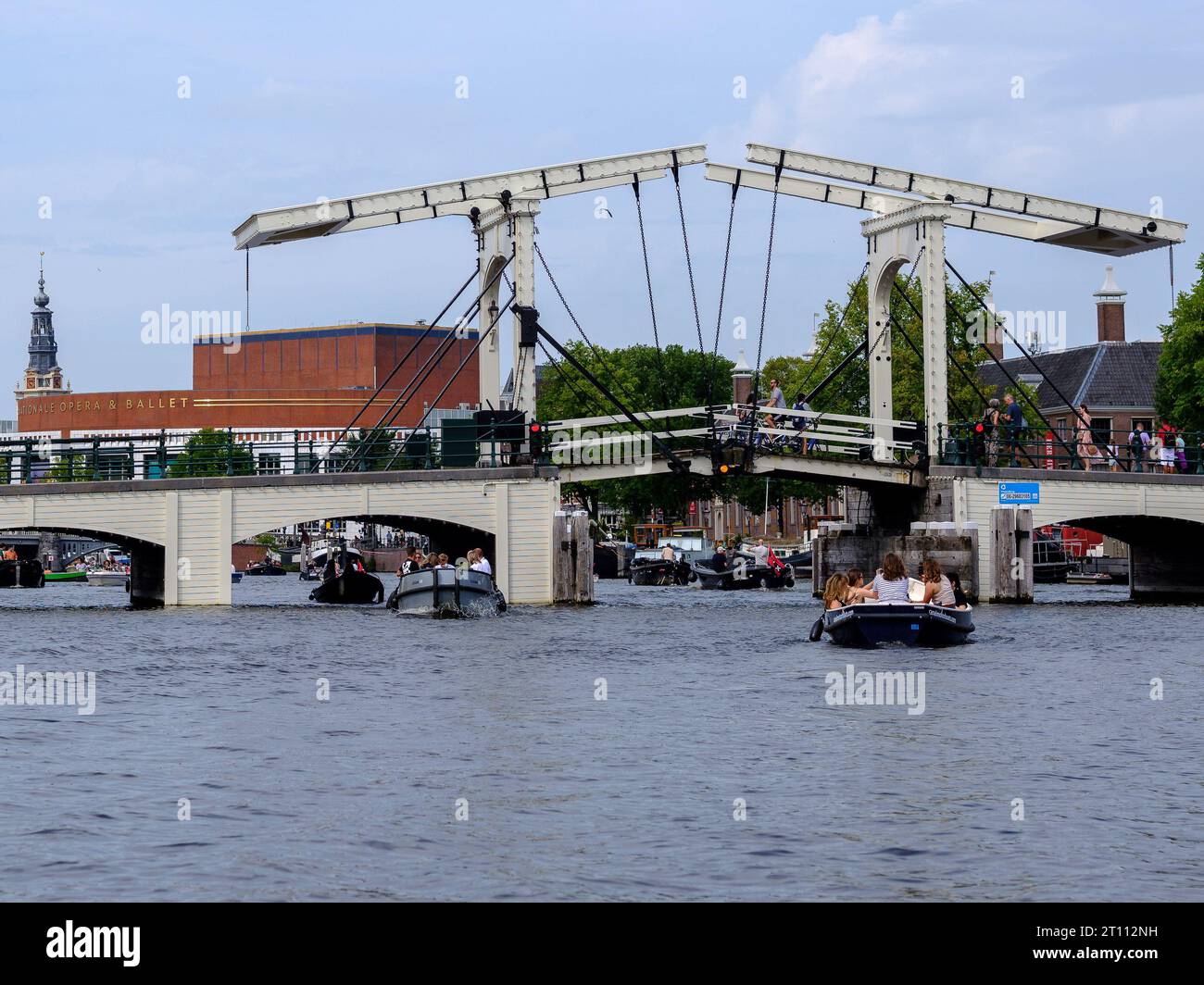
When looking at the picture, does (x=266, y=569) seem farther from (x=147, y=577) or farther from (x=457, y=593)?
(x=457, y=593)

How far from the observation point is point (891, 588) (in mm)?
26516

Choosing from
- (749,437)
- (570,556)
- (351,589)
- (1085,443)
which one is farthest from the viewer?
(351,589)

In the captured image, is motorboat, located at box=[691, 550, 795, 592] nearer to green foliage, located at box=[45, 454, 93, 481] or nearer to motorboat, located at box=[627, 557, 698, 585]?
motorboat, located at box=[627, 557, 698, 585]

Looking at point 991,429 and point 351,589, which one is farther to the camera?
point 351,589

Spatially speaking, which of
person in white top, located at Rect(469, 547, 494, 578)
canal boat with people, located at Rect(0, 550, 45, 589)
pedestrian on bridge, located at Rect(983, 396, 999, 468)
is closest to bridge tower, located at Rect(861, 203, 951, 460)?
pedestrian on bridge, located at Rect(983, 396, 999, 468)

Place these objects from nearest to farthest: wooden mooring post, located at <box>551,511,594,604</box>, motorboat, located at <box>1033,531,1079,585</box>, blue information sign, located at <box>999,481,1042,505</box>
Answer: wooden mooring post, located at <box>551,511,594,604</box> → blue information sign, located at <box>999,481,1042,505</box> → motorboat, located at <box>1033,531,1079,585</box>

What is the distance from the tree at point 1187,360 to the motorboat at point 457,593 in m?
30.8

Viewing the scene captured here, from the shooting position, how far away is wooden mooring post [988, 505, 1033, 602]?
40.3 meters

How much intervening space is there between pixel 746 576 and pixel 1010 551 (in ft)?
72.3

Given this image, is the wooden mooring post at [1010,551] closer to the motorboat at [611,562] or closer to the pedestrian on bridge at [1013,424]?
the pedestrian on bridge at [1013,424]

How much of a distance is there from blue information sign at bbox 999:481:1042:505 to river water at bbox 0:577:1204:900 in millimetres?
14367
